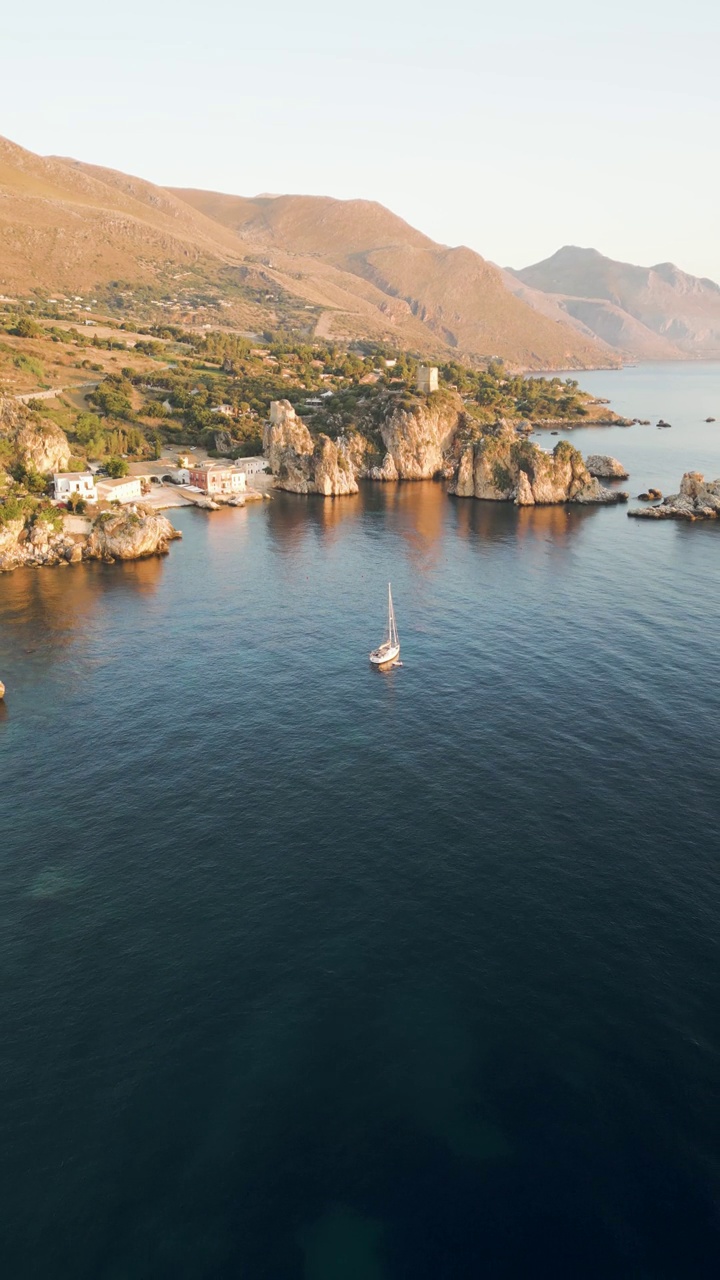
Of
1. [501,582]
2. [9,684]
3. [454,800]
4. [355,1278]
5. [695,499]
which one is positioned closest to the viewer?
[355,1278]

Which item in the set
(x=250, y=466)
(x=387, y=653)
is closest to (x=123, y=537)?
(x=387, y=653)

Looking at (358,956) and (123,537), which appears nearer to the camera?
(358,956)

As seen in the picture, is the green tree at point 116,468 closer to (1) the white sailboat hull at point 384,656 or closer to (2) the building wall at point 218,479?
(2) the building wall at point 218,479

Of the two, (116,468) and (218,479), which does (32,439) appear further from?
(218,479)

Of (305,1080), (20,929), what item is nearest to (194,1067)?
(305,1080)

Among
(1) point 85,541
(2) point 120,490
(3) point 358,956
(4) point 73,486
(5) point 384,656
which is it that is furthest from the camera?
(2) point 120,490

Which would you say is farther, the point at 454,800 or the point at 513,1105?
the point at 454,800

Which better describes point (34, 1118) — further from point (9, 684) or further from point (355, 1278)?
point (9, 684)

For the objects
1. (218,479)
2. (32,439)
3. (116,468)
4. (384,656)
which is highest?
(32,439)
